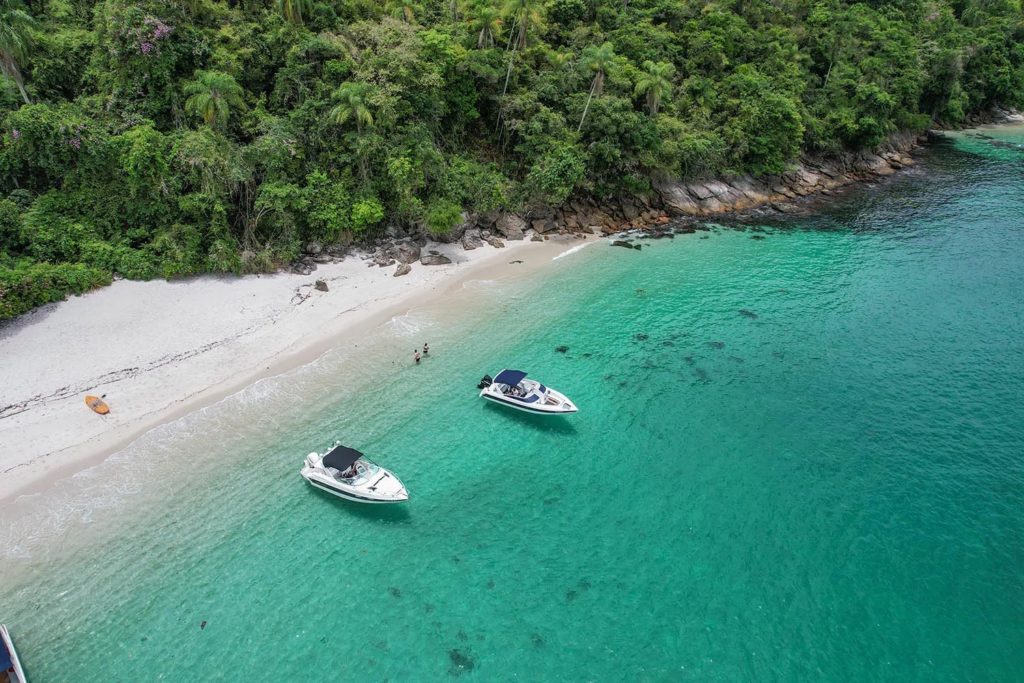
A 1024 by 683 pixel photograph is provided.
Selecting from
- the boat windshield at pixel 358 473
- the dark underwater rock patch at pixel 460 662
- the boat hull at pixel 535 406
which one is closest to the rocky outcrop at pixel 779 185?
the boat hull at pixel 535 406

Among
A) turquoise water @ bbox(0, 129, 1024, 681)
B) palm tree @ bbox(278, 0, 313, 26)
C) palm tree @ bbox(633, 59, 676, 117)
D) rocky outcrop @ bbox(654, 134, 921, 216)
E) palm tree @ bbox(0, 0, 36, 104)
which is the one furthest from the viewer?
rocky outcrop @ bbox(654, 134, 921, 216)

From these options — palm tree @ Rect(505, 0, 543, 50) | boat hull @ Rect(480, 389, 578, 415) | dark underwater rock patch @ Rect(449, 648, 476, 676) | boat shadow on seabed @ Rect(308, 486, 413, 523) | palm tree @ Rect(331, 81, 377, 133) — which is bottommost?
boat shadow on seabed @ Rect(308, 486, 413, 523)

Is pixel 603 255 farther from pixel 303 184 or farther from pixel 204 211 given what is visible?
pixel 204 211

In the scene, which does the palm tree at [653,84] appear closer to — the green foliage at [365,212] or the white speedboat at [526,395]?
the green foliage at [365,212]

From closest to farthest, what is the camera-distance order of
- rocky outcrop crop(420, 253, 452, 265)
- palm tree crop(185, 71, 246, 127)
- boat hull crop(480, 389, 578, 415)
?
boat hull crop(480, 389, 578, 415), palm tree crop(185, 71, 246, 127), rocky outcrop crop(420, 253, 452, 265)

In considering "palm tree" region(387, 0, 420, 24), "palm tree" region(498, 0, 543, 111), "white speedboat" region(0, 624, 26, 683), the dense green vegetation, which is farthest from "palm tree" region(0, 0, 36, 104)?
"palm tree" region(498, 0, 543, 111)

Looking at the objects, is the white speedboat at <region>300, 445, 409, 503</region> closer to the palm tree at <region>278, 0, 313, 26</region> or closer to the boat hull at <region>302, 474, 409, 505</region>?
the boat hull at <region>302, 474, 409, 505</region>
